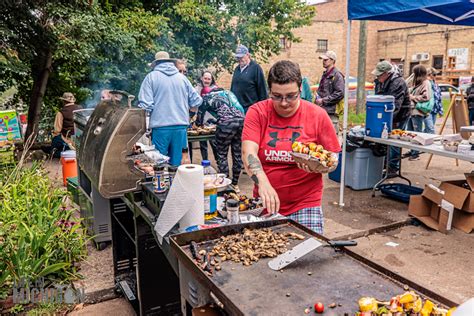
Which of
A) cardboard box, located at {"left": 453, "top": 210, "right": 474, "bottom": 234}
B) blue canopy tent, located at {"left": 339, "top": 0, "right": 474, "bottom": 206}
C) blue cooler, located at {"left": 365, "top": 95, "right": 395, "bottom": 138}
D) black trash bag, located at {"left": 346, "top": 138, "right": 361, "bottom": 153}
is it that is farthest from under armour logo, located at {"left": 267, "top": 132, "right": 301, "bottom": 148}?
black trash bag, located at {"left": 346, "top": 138, "right": 361, "bottom": 153}

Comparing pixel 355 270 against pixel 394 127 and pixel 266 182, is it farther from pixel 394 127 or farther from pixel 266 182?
pixel 394 127

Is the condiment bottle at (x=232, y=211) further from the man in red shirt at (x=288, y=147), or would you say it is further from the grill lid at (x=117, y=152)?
the grill lid at (x=117, y=152)

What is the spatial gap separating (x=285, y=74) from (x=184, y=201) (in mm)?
998

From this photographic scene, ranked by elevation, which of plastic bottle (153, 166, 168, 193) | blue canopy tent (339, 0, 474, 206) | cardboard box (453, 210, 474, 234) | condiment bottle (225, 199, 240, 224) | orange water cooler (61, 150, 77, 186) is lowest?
cardboard box (453, 210, 474, 234)

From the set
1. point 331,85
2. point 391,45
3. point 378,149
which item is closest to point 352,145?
point 378,149

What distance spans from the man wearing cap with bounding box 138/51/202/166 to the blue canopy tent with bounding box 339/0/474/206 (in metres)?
2.21

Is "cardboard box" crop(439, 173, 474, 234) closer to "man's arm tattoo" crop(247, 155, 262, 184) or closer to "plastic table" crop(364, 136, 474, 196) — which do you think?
"plastic table" crop(364, 136, 474, 196)

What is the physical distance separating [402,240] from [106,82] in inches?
Answer: 286

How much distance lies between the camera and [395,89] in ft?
20.8

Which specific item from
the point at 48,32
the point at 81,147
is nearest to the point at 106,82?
the point at 48,32

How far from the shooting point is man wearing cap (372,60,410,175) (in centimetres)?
634

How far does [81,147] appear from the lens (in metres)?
4.32

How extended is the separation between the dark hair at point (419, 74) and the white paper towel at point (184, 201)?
7196mm

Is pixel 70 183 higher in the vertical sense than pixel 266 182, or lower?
lower
